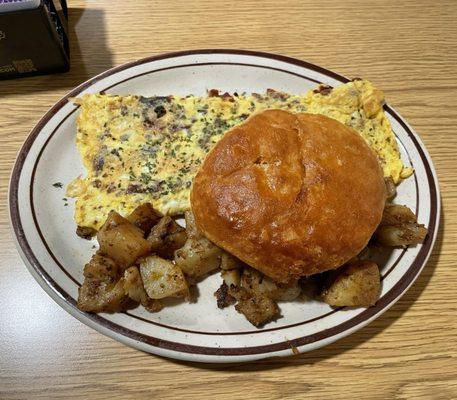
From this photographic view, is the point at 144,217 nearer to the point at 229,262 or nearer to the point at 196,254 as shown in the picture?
the point at 196,254

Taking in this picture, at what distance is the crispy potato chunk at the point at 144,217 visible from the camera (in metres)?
1.87

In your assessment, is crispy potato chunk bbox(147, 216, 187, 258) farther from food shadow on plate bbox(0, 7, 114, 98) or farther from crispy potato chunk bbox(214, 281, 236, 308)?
food shadow on plate bbox(0, 7, 114, 98)

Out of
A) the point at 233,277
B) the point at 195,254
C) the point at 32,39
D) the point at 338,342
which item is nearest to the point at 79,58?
the point at 32,39

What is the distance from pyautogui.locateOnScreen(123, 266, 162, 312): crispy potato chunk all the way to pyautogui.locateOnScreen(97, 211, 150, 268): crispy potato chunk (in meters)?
0.05

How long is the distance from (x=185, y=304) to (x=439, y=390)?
3.36 feet

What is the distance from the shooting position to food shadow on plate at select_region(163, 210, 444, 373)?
69.3 inches

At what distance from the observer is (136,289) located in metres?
1.71

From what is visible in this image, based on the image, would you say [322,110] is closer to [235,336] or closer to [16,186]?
[235,336]

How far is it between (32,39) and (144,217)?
1227 mm

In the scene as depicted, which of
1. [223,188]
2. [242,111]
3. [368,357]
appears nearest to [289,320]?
[368,357]

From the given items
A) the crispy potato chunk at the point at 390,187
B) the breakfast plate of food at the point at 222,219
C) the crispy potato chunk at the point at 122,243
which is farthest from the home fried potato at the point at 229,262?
the crispy potato chunk at the point at 390,187

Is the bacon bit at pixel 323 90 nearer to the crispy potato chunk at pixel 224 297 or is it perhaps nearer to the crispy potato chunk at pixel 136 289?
the crispy potato chunk at pixel 224 297

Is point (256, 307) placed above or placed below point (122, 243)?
below

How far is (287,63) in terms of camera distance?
249cm
